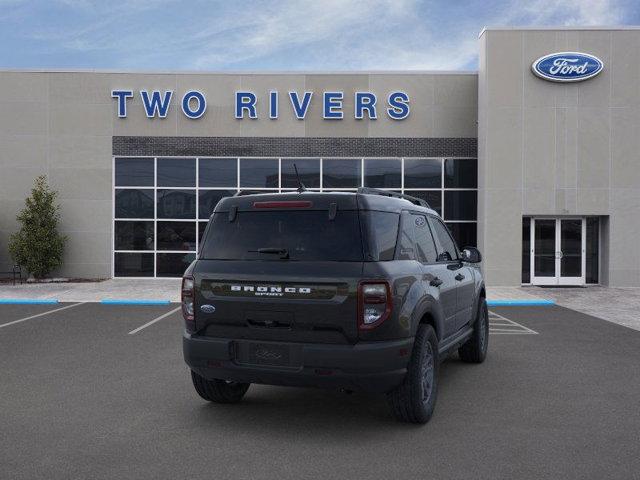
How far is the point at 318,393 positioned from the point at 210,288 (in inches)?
71.9

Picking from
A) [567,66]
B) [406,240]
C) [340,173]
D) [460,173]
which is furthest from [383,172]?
[406,240]

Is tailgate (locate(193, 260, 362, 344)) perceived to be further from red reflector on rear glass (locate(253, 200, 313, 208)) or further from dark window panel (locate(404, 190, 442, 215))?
dark window panel (locate(404, 190, 442, 215))

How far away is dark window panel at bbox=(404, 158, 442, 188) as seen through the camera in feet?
62.4

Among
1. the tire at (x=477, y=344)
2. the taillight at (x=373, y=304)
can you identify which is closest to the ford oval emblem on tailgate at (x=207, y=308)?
the taillight at (x=373, y=304)

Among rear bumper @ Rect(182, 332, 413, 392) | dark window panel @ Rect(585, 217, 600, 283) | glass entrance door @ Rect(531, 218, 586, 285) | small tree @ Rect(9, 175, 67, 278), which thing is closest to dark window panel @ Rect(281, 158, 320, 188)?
glass entrance door @ Rect(531, 218, 586, 285)

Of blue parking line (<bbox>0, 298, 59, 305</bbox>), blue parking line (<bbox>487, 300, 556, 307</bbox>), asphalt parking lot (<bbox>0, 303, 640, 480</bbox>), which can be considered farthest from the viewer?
blue parking line (<bbox>487, 300, 556, 307</bbox>)

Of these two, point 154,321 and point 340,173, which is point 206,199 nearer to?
point 340,173

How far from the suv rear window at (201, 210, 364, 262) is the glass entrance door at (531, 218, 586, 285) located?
1467 cm

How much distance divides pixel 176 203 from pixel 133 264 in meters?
2.45

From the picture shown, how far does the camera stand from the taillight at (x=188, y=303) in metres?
4.82

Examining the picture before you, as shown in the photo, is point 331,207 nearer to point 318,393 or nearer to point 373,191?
point 373,191

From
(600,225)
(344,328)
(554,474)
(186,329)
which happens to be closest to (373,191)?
(344,328)

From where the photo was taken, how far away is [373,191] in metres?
5.20

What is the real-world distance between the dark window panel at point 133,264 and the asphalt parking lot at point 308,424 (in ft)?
36.6
